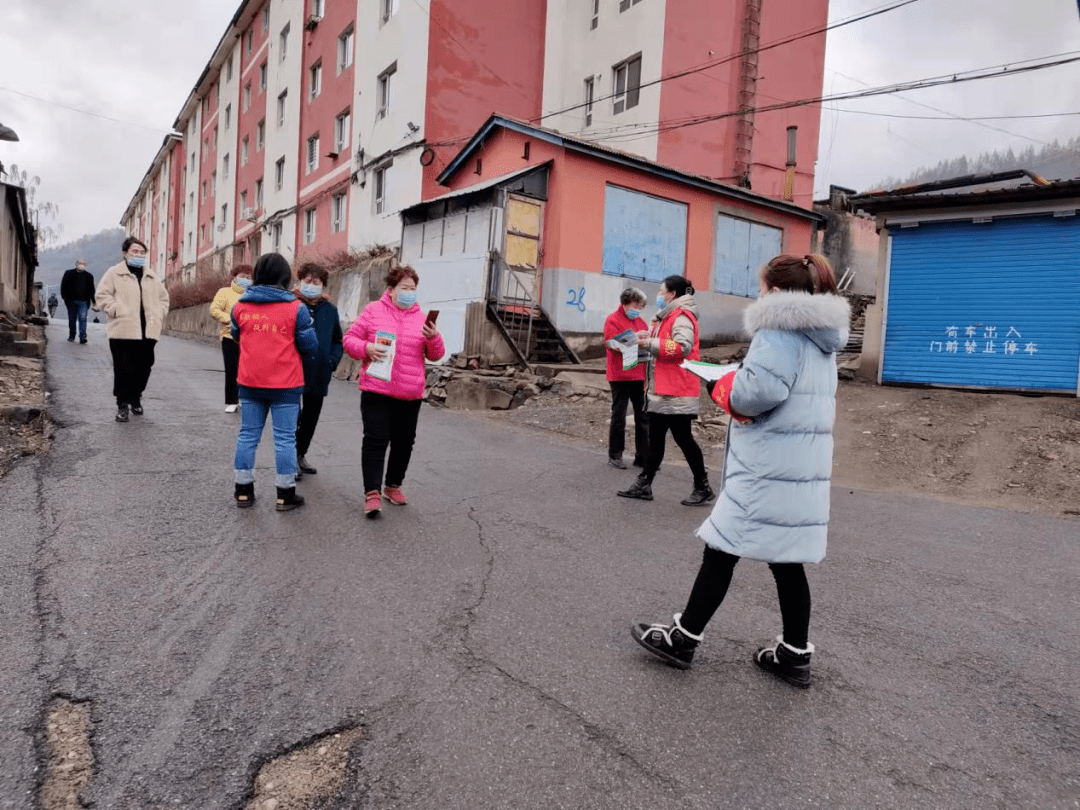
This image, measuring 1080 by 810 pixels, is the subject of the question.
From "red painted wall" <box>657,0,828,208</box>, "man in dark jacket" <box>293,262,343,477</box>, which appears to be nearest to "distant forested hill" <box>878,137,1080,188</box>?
"red painted wall" <box>657,0,828,208</box>

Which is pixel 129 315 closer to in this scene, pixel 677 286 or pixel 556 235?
pixel 677 286

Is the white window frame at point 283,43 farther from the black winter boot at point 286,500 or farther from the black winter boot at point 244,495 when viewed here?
the black winter boot at point 286,500

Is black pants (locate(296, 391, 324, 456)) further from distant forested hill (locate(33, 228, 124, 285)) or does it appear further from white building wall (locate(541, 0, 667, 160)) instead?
distant forested hill (locate(33, 228, 124, 285))

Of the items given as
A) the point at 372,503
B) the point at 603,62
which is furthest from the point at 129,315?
the point at 603,62

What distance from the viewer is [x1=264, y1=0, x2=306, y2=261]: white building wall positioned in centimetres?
2806

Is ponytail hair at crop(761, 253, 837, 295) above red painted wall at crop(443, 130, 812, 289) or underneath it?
underneath

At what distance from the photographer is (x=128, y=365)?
7871 mm

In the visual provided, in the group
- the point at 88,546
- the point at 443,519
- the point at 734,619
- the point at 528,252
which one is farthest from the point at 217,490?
the point at 528,252

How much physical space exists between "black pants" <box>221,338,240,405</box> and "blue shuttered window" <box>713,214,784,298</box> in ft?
42.1

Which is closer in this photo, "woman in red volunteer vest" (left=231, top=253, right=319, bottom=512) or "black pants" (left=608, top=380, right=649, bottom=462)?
"woman in red volunteer vest" (left=231, top=253, right=319, bottom=512)

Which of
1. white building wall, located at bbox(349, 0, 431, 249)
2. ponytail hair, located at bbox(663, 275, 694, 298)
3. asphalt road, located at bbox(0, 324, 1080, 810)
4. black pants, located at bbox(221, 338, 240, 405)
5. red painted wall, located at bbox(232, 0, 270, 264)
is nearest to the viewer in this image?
asphalt road, located at bbox(0, 324, 1080, 810)

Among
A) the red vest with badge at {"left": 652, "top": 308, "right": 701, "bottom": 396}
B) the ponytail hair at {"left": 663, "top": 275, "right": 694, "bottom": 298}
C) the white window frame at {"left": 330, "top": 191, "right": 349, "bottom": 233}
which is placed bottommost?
the red vest with badge at {"left": 652, "top": 308, "right": 701, "bottom": 396}

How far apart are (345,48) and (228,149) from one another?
49.1 feet

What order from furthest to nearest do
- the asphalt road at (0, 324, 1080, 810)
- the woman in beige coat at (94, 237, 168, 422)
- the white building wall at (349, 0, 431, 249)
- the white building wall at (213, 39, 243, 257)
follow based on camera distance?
the white building wall at (213, 39, 243, 257), the white building wall at (349, 0, 431, 249), the woman in beige coat at (94, 237, 168, 422), the asphalt road at (0, 324, 1080, 810)
